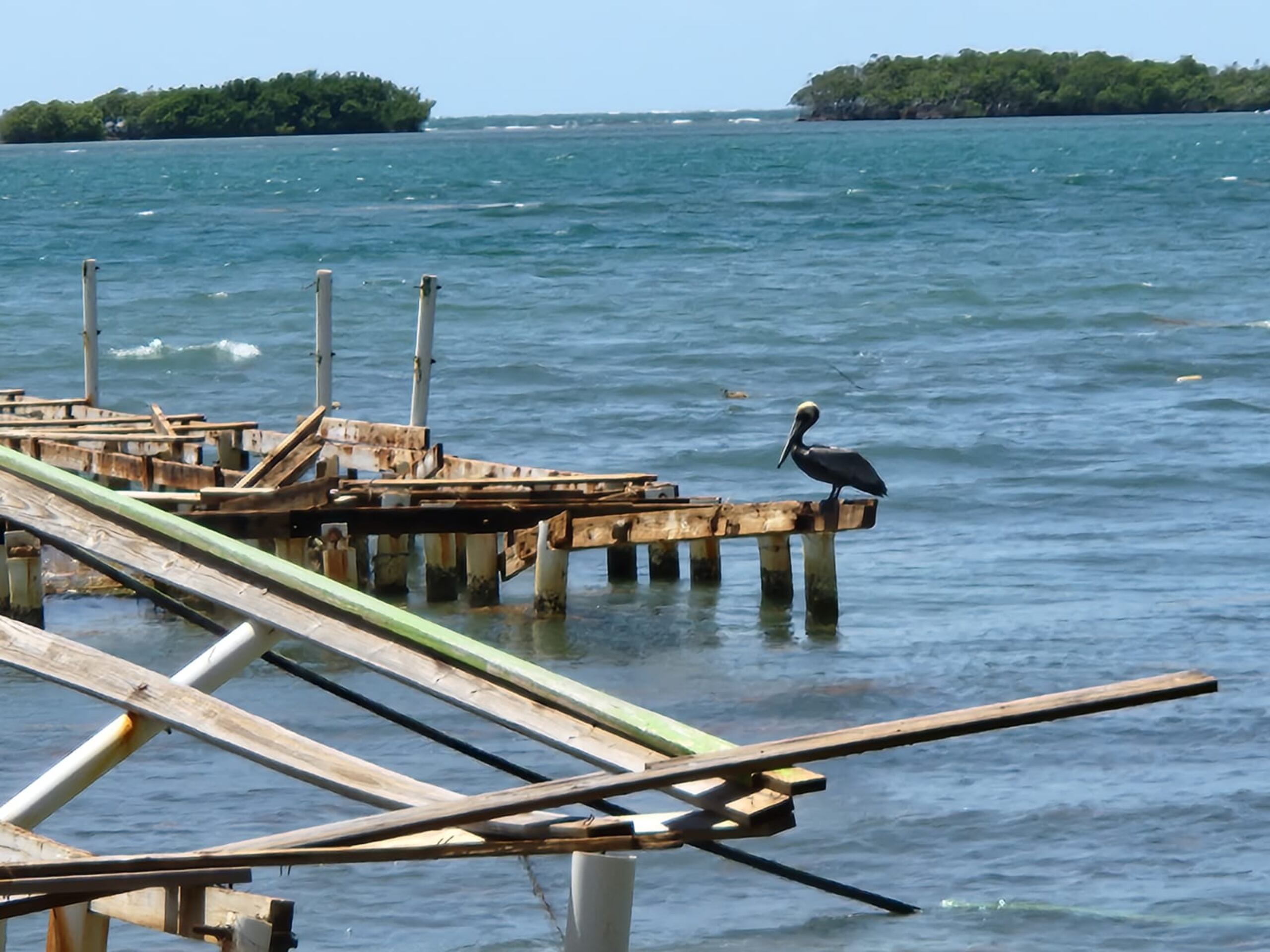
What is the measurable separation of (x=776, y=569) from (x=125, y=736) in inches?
338

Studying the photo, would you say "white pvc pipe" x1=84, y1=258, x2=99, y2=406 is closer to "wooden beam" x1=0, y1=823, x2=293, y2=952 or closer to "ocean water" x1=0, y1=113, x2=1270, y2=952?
"ocean water" x1=0, y1=113, x2=1270, y2=952

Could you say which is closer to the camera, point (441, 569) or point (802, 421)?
point (802, 421)

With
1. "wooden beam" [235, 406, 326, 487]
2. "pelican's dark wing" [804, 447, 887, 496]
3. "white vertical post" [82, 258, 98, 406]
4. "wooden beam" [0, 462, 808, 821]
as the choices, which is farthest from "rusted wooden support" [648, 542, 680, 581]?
"wooden beam" [0, 462, 808, 821]

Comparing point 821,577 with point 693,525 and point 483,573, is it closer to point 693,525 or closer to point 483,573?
point 693,525

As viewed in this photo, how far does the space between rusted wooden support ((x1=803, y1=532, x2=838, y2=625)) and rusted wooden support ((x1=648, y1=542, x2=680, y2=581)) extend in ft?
4.88

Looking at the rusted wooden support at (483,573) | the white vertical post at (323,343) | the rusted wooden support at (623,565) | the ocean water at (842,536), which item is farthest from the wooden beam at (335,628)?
the white vertical post at (323,343)

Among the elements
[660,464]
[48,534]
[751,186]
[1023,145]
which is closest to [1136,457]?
[660,464]

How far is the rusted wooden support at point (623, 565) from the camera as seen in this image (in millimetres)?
13992

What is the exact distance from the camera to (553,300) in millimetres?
36312

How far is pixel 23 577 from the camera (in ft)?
39.3

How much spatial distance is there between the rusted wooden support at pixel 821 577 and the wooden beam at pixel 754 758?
27.1 feet

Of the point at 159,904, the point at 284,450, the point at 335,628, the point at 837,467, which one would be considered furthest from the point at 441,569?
the point at 335,628

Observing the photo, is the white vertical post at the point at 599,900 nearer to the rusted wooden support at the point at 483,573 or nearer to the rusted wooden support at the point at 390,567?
the rusted wooden support at the point at 483,573

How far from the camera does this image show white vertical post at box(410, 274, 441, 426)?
15.7m
